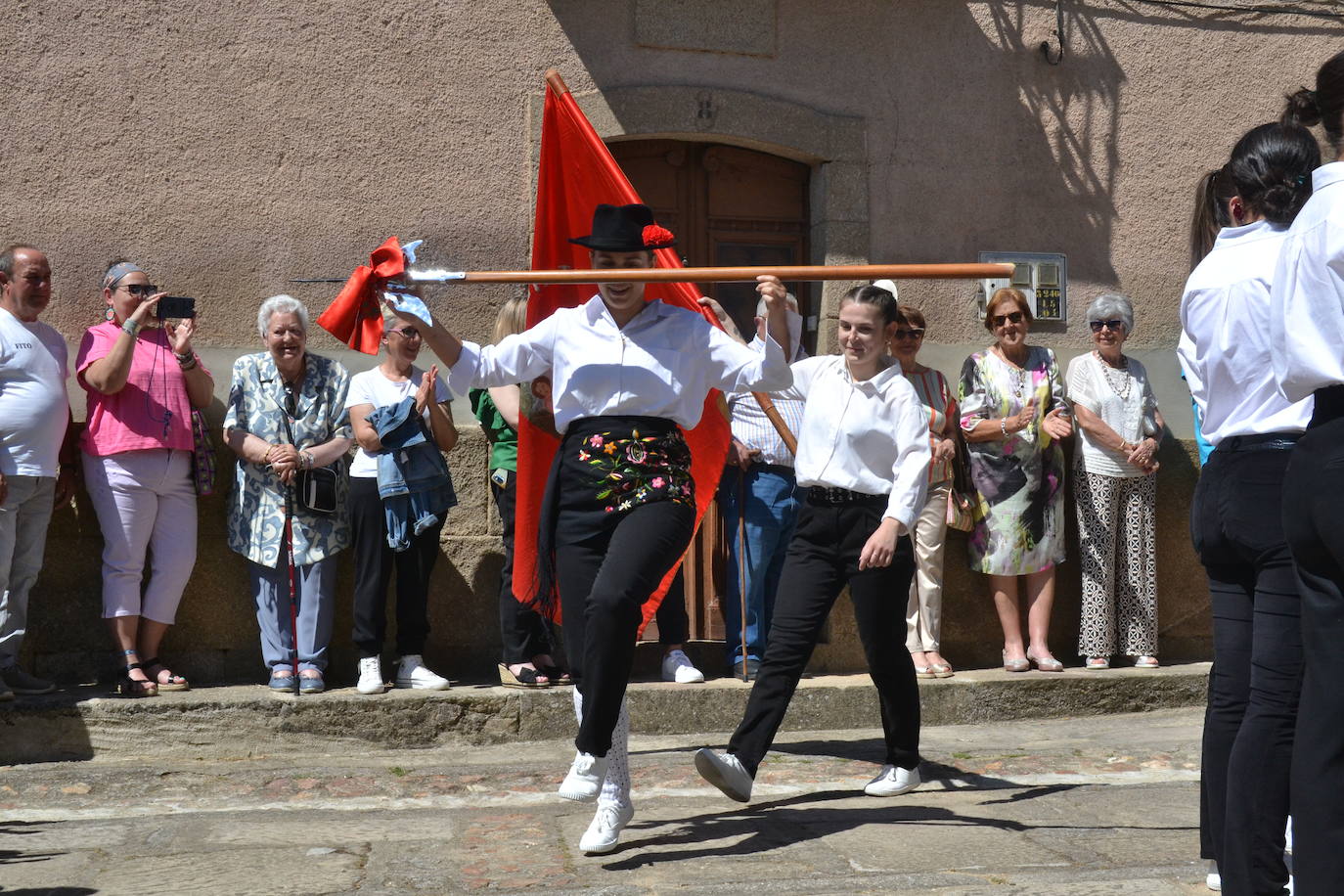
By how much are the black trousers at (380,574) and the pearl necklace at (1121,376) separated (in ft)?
11.9

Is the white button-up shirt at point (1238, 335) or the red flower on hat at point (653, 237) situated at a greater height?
the red flower on hat at point (653, 237)

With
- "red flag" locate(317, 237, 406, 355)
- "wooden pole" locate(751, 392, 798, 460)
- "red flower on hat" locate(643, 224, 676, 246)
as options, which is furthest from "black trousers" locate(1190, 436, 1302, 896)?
"wooden pole" locate(751, 392, 798, 460)

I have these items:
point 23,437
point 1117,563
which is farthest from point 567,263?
point 1117,563

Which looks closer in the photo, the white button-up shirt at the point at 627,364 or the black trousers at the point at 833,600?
the white button-up shirt at the point at 627,364

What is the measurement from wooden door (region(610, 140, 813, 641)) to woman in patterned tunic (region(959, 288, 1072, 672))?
4.19 ft

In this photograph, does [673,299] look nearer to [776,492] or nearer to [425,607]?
[776,492]

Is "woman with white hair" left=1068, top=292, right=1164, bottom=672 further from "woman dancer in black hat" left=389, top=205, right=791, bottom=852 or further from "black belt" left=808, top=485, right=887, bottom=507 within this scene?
"woman dancer in black hat" left=389, top=205, right=791, bottom=852

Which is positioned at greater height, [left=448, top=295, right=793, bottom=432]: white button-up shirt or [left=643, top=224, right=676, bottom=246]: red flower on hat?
[left=643, top=224, right=676, bottom=246]: red flower on hat

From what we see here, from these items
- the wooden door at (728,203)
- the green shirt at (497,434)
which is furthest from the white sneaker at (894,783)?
the wooden door at (728,203)

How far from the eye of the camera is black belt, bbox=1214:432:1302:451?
3.60m

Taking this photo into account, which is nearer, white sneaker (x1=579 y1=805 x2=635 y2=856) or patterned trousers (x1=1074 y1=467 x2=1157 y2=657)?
white sneaker (x1=579 y1=805 x2=635 y2=856)

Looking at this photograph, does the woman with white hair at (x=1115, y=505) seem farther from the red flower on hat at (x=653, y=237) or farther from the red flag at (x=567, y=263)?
the red flower on hat at (x=653, y=237)

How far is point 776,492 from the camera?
293 inches

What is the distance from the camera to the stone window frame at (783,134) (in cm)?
831
